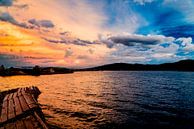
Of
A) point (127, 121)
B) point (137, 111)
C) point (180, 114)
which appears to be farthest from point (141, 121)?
point (180, 114)

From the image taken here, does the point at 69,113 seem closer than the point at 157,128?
No

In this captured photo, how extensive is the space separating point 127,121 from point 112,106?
30.8 feet

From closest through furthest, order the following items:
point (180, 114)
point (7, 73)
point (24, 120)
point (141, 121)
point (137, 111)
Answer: point (24, 120) → point (141, 121) → point (180, 114) → point (137, 111) → point (7, 73)

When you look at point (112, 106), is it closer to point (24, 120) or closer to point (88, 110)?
point (88, 110)

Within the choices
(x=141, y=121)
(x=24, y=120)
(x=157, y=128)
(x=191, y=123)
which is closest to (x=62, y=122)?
(x=24, y=120)

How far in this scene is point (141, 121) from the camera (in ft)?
83.2

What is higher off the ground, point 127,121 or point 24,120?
point 24,120

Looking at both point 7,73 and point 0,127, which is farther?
point 7,73

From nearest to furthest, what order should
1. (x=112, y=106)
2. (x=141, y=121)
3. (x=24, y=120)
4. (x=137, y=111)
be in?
(x=24, y=120) → (x=141, y=121) → (x=137, y=111) → (x=112, y=106)

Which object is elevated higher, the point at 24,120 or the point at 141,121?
the point at 24,120

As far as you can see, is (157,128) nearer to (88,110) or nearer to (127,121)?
(127,121)

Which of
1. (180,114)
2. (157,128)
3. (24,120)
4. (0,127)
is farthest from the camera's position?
(180,114)

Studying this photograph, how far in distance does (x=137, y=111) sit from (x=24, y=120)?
17.6 meters

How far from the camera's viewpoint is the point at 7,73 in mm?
169125
